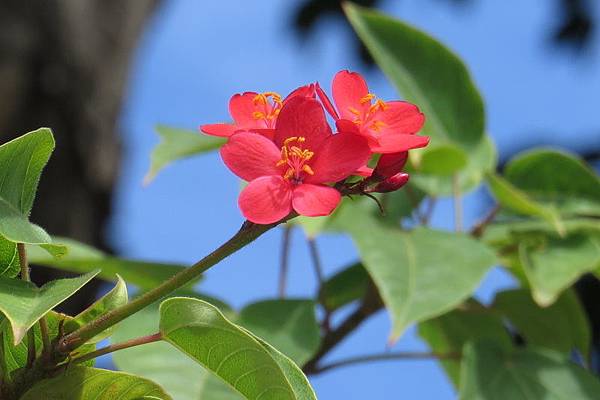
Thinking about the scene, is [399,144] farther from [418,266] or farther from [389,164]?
[418,266]

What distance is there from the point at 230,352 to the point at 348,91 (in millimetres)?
171

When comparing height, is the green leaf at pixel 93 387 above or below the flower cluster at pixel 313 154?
below

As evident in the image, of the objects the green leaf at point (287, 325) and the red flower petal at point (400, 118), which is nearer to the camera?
the red flower petal at point (400, 118)

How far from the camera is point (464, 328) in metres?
1.24

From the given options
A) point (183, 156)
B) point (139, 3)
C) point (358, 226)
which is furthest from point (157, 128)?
point (139, 3)

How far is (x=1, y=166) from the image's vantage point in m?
0.55

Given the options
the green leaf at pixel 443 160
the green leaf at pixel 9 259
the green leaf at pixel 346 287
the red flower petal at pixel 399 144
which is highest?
the red flower petal at pixel 399 144

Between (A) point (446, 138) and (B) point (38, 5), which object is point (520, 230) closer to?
(A) point (446, 138)

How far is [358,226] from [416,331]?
33 centimetres

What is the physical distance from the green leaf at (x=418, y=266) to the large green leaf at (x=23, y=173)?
0.42 m

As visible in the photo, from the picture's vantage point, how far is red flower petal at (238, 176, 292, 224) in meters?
0.50

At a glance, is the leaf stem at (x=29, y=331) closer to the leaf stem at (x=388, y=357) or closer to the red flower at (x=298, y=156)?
the red flower at (x=298, y=156)

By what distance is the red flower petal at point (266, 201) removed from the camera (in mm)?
496

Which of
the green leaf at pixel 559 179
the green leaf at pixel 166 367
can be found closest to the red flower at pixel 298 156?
the green leaf at pixel 166 367
